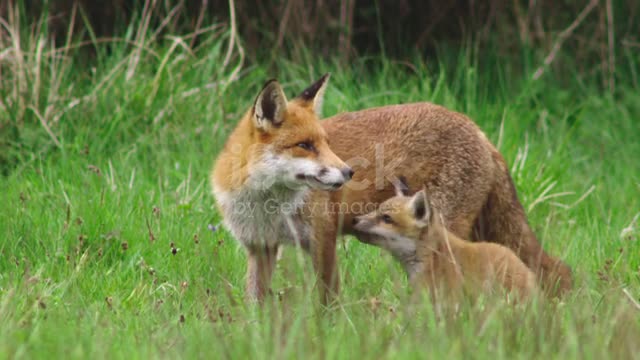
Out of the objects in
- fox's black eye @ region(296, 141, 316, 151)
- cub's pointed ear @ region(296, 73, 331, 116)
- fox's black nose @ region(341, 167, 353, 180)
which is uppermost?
cub's pointed ear @ region(296, 73, 331, 116)

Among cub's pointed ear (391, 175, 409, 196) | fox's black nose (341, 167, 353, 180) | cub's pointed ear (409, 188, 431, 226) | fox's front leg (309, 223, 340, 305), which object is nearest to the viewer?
fox's black nose (341, 167, 353, 180)

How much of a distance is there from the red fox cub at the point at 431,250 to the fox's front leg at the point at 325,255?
9.0 inches

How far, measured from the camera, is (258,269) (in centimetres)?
628

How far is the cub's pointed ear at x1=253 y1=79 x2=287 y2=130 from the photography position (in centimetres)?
605

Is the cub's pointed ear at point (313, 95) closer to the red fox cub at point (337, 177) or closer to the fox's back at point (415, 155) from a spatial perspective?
the red fox cub at point (337, 177)

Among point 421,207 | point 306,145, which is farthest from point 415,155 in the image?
point 306,145

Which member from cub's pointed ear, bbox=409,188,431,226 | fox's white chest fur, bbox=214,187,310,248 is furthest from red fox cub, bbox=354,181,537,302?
fox's white chest fur, bbox=214,187,310,248

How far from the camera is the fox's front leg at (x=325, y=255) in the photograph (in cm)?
594

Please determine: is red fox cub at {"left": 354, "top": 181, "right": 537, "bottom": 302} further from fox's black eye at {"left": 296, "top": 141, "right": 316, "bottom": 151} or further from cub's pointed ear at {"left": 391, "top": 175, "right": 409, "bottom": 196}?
fox's black eye at {"left": 296, "top": 141, "right": 316, "bottom": 151}

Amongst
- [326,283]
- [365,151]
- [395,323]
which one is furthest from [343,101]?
[395,323]

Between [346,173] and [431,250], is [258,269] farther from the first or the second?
[431,250]

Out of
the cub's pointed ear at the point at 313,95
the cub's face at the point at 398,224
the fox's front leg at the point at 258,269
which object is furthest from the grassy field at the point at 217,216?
the cub's pointed ear at the point at 313,95

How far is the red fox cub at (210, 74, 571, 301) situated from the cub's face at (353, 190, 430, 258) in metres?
0.15

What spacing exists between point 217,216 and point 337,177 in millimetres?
1931
